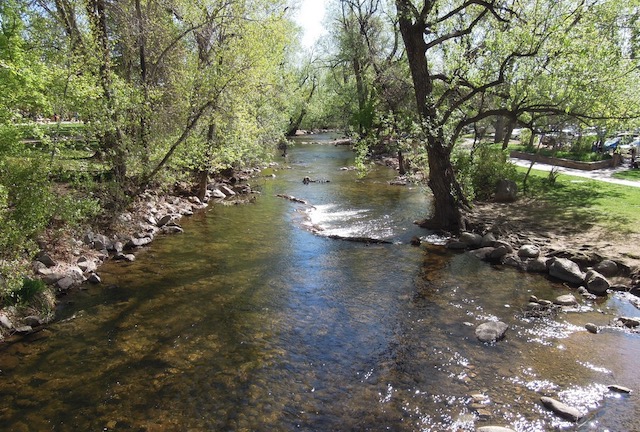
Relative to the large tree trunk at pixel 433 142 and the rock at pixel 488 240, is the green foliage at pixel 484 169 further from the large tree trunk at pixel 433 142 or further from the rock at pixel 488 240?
the rock at pixel 488 240

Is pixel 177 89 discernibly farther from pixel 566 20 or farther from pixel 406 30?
pixel 566 20

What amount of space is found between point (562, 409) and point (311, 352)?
4178 millimetres

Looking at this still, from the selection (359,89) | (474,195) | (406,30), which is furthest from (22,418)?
(359,89)

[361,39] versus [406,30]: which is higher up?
[361,39]

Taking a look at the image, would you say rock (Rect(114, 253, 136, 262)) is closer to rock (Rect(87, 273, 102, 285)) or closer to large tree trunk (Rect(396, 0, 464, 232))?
rock (Rect(87, 273, 102, 285))

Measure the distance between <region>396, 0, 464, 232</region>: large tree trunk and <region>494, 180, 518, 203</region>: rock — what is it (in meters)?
3.30

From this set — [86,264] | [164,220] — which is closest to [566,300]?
[86,264]

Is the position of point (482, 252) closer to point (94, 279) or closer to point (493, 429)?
point (493, 429)

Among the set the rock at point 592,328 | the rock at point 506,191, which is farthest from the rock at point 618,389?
the rock at point 506,191

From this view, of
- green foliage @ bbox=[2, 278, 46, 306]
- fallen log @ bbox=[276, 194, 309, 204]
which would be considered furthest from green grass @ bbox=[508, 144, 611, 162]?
green foliage @ bbox=[2, 278, 46, 306]

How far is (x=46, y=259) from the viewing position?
10773 millimetres

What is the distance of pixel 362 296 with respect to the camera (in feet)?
34.4

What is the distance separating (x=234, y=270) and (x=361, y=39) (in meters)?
28.2

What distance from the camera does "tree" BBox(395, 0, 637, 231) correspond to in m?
12.9
